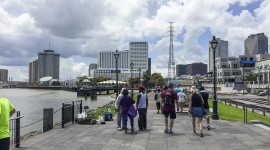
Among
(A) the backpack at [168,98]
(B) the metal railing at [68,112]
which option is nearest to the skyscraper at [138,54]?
(B) the metal railing at [68,112]

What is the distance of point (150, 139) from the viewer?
492 inches

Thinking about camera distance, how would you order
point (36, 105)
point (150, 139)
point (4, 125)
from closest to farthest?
point (4, 125), point (150, 139), point (36, 105)

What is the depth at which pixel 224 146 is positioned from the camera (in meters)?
11.3

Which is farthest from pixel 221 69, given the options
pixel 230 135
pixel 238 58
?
pixel 230 135

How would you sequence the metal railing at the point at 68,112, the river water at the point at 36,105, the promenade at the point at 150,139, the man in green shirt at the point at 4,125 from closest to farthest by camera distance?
the man in green shirt at the point at 4,125
the promenade at the point at 150,139
the metal railing at the point at 68,112
the river water at the point at 36,105

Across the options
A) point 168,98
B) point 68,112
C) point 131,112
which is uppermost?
point 168,98

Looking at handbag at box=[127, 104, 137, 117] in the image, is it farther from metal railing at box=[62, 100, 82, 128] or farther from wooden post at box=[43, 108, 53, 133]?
wooden post at box=[43, 108, 53, 133]

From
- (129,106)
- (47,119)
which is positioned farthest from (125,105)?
(47,119)

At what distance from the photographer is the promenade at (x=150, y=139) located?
1109 cm

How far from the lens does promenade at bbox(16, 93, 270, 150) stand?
1109 centimetres

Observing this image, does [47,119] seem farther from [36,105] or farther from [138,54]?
[138,54]

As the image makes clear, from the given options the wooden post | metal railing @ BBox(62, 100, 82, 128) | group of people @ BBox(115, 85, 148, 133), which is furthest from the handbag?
the wooden post

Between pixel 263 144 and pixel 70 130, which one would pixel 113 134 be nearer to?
pixel 70 130

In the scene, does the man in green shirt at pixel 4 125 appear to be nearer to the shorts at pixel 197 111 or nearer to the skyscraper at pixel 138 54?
the shorts at pixel 197 111
